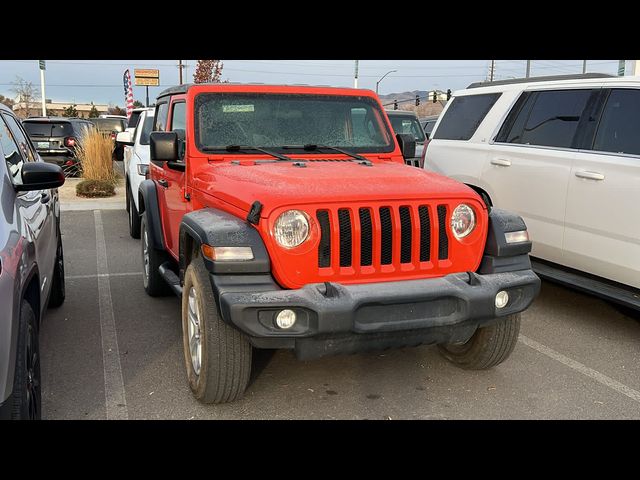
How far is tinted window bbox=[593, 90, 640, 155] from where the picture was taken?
4780mm

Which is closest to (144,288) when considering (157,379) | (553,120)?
(157,379)

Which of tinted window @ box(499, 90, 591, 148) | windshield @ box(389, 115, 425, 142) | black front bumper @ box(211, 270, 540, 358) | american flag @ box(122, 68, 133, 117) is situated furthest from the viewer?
american flag @ box(122, 68, 133, 117)

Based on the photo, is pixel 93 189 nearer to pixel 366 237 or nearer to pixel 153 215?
pixel 153 215

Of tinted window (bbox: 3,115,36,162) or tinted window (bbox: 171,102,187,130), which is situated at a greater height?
tinted window (bbox: 171,102,187,130)

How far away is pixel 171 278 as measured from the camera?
15.9 feet

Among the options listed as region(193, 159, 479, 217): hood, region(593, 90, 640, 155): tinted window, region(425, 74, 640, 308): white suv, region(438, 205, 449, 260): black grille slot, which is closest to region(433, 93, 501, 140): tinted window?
region(425, 74, 640, 308): white suv

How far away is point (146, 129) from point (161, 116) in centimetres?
310

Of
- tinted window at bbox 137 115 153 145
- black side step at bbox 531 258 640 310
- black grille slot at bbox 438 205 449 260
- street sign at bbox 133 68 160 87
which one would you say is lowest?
black side step at bbox 531 258 640 310

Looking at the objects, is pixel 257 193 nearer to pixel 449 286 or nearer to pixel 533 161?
pixel 449 286

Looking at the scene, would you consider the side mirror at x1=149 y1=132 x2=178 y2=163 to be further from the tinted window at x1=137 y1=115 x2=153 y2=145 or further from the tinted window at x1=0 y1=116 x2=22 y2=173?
the tinted window at x1=137 y1=115 x2=153 y2=145

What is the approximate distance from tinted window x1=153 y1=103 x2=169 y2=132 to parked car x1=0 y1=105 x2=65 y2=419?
1.39m

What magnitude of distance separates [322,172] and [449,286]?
1.12m

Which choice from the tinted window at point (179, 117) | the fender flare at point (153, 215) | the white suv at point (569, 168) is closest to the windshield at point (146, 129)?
the fender flare at point (153, 215)

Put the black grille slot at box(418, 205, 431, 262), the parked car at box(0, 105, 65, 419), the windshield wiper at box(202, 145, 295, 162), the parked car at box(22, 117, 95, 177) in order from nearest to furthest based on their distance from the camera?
the parked car at box(0, 105, 65, 419), the black grille slot at box(418, 205, 431, 262), the windshield wiper at box(202, 145, 295, 162), the parked car at box(22, 117, 95, 177)
